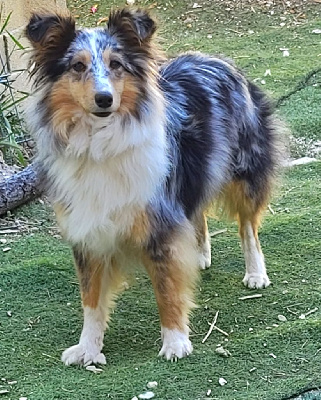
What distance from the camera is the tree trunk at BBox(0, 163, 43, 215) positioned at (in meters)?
4.90

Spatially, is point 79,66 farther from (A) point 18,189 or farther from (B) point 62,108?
(A) point 18,189

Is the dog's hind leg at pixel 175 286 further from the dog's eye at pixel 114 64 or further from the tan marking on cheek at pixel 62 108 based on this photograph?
the dog's eye at pixel 114 64

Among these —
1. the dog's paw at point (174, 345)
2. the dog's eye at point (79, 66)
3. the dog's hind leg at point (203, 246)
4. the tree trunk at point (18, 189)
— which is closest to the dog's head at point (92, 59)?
the dog's eye at point (79, 66)

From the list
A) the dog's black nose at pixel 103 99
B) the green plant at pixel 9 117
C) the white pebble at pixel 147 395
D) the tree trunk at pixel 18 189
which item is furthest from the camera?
the green plant at pixel 9 117

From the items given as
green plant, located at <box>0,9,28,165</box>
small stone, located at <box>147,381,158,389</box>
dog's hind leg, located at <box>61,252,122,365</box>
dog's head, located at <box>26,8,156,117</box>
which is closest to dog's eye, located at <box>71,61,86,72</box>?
dog's head, located at <box>26,8,156,117</box>

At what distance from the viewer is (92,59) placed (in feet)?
10.0

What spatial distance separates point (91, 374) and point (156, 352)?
0.32 metres

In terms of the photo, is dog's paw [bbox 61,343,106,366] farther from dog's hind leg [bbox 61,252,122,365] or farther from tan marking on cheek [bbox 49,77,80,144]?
tan marking on cheek [bbox 49,77,80,144]

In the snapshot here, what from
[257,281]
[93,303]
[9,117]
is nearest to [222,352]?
[93,303]

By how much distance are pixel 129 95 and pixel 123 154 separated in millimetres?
246

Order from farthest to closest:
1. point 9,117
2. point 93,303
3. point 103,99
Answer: point 9,117
point 93,303
point 103,99

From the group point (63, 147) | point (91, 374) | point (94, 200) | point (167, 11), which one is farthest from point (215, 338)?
point (167, 11)

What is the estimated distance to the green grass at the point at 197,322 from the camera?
10.4ft

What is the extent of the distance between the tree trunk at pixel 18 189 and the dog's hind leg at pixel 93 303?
158 centimetres
